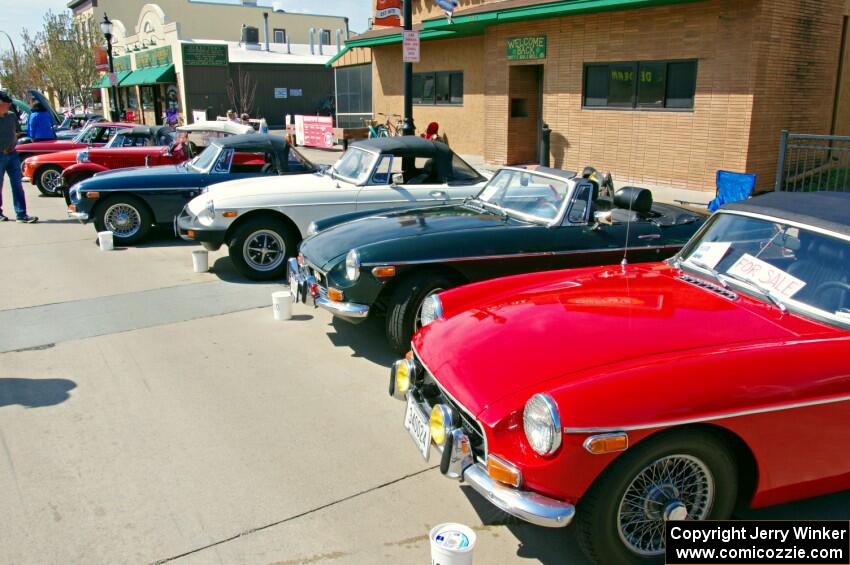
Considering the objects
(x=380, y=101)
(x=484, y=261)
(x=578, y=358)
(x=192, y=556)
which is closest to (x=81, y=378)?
(x=192, y=556)

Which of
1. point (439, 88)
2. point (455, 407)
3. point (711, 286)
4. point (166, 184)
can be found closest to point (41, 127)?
point (166, 184)

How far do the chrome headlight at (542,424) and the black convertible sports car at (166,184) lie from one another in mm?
7664

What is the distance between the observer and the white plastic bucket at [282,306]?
6.78 meters

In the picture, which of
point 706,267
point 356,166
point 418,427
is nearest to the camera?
point 418,427

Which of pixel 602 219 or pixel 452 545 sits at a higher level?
pixel 602 219

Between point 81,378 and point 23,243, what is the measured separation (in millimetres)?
6344

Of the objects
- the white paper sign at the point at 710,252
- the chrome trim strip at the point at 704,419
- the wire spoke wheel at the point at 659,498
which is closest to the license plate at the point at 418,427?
the chrome trim strip at the point at 704,419

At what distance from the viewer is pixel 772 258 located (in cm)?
396

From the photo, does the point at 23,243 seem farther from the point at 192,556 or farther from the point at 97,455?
the point at 192,556

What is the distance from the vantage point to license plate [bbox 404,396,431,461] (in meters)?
3.49

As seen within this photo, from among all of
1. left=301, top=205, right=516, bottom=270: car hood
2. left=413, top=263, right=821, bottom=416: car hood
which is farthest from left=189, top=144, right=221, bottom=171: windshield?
left=413, top=263, right=821, bottom=416: car hood

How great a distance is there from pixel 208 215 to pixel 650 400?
6235 mm

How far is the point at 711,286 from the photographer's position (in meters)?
4.07

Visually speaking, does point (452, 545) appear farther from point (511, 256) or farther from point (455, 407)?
point (511, 256)
